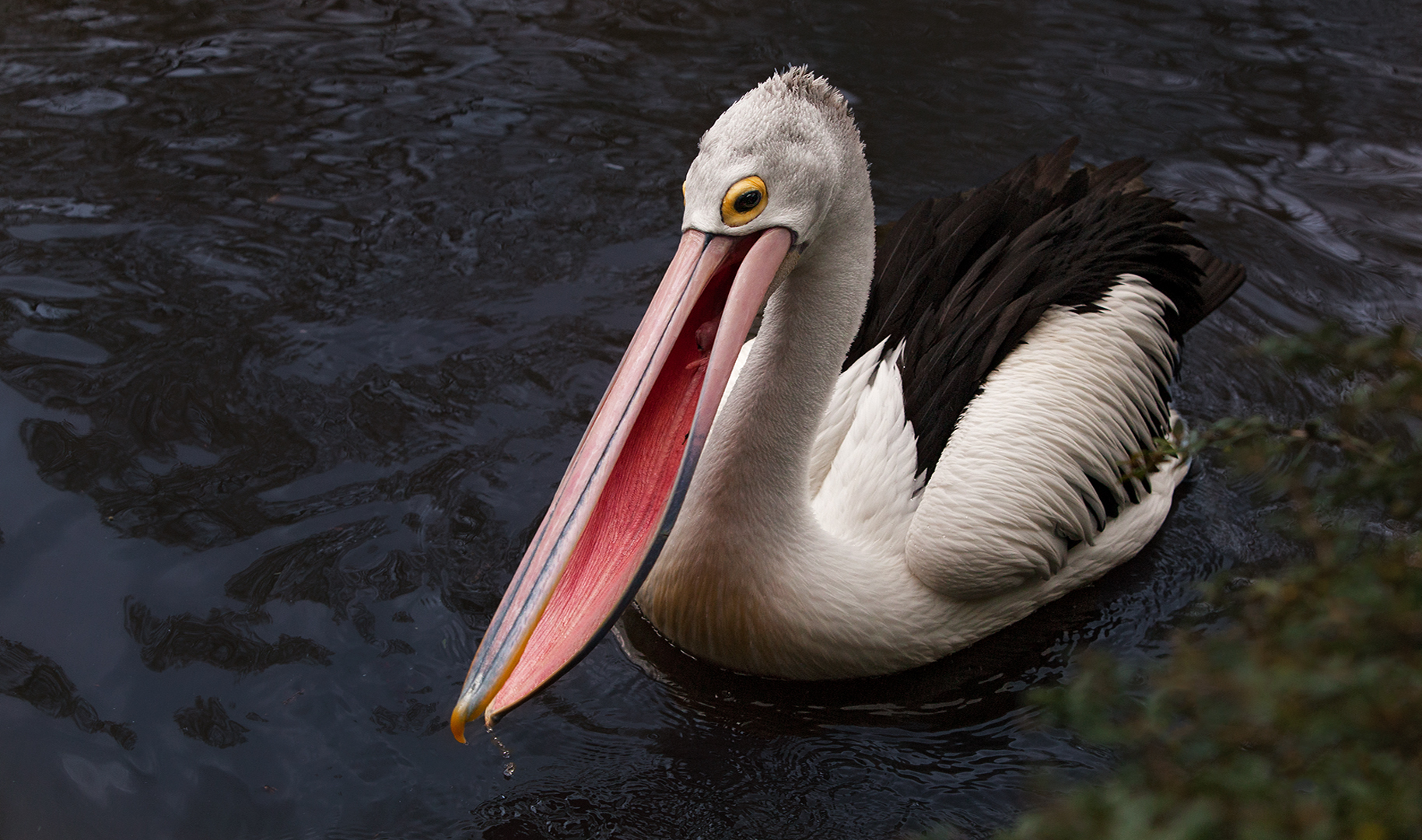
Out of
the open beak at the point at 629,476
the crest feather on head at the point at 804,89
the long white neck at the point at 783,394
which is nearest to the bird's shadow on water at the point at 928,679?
the long white neck at the point at 783,394

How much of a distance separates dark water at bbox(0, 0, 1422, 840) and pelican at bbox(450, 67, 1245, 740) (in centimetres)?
27

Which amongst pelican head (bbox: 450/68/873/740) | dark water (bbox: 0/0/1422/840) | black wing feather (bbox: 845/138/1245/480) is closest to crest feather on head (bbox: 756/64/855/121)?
pelican head (bbox: 450/68/873/740)

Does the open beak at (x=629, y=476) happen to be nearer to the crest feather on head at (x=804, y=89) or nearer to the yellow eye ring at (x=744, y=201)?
the yellow eye ring at (x=744, y=201)

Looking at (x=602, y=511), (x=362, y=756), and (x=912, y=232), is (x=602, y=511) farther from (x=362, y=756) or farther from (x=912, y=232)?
(x=912, y=232)

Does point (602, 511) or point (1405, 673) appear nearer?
point (1405, 673)

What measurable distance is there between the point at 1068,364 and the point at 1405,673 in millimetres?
2590

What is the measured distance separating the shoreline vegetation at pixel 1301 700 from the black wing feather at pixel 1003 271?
1.92 m

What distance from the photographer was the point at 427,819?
2719 millimetres

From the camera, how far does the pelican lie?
2340mm

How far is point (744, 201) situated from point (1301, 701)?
5.21 ft

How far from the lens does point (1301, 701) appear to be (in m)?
1.00

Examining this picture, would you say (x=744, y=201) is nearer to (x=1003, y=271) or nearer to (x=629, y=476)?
(x=629, y=476)

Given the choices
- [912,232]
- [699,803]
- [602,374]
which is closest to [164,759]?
[699,803]

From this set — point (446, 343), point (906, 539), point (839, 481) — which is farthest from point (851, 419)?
point (446, 343)
